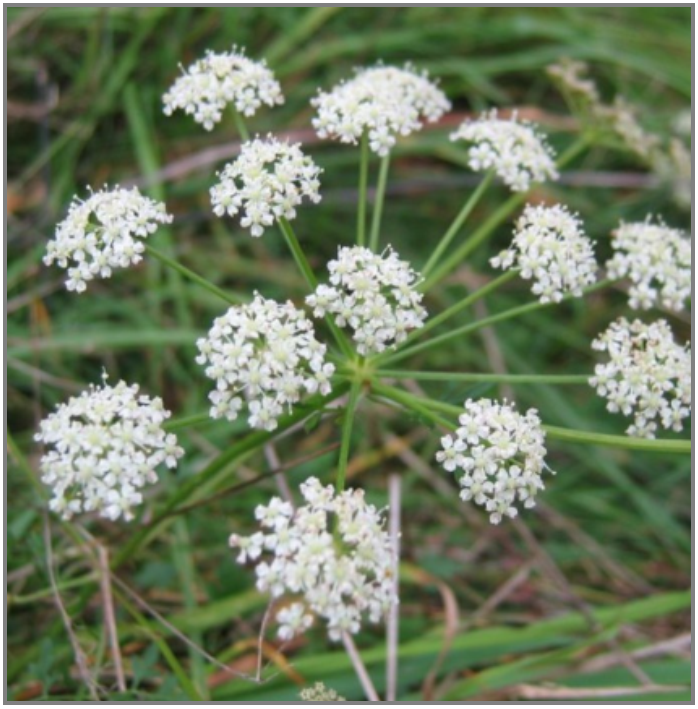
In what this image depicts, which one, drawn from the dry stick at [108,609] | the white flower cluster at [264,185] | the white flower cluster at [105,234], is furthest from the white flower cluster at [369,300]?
the dry stick at [108,609]

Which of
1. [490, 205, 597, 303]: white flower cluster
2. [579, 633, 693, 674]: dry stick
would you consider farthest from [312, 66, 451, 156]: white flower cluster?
[579, 633, 693, 674]: dry stick

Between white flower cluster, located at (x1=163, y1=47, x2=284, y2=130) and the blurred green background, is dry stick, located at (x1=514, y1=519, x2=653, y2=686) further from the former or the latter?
white flower cluster, located at (x1=163, y1=47, x2=284, y2=130)

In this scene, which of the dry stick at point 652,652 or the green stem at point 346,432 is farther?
the dry stick at point 652,652

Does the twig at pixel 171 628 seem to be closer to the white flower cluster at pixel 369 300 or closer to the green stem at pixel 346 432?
the green stem at pixel 346 432

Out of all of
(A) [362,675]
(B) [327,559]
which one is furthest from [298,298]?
(B) [327,559]

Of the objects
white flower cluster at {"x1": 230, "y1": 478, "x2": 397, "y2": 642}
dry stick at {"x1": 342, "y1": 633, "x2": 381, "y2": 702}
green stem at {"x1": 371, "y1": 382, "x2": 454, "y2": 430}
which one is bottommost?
dry stick at {"x1": 342, "y1": 633, "x2": 381, "y2": 702}

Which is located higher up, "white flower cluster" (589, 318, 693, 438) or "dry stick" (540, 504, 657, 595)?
"white flower cluster" (589, 318, 693, 438)

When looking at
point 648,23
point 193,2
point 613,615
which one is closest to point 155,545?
point 613,615
